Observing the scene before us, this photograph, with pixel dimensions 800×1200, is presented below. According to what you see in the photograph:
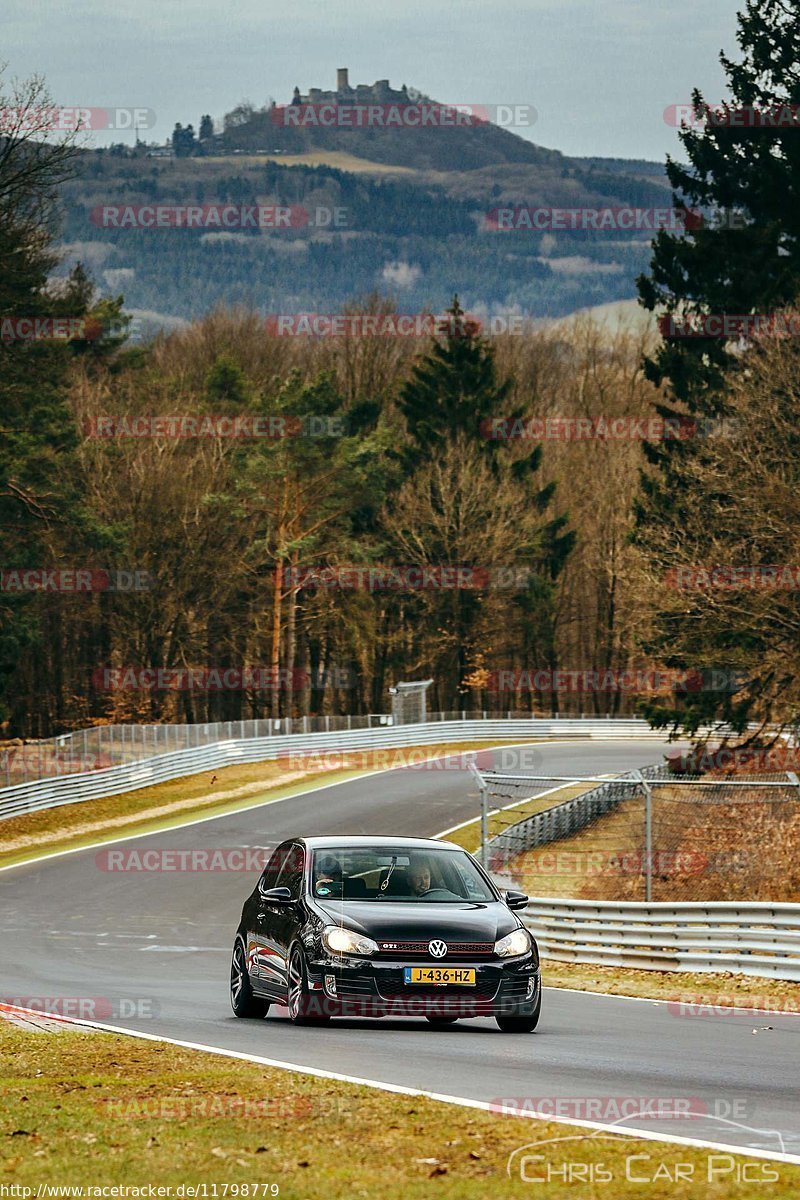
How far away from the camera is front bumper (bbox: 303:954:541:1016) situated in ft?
43.5

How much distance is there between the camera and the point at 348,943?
1331 centimetres

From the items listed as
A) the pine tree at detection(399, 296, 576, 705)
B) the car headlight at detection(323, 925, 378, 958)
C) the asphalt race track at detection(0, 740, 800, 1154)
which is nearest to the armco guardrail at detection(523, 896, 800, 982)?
the asphalt race track at detection(0, 740, 800, 1154)

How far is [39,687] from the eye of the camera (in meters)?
81.1

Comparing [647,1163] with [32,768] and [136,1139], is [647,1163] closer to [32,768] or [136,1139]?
[136,1139]

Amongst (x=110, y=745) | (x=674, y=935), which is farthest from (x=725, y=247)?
(x=674, y=935)

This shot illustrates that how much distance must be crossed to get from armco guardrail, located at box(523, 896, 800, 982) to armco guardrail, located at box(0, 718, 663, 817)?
85.6 feet

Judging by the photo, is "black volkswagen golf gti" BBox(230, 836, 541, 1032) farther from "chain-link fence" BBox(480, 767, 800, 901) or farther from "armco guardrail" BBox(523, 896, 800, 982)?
"chain-link fence" BBox(480, 767, 800, 901)

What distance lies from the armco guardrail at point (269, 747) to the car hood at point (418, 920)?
34.3 m

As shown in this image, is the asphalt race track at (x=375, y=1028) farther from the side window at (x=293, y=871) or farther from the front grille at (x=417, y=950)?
the side window at (x=293, y=871)

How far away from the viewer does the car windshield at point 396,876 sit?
1423cm

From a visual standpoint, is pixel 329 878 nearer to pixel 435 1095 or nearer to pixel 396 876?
pixel 396 876

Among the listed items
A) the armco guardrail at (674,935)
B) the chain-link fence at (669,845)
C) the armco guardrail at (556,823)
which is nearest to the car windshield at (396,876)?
the armco guardrail at (674,935)

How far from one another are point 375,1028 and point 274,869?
194 centimetres

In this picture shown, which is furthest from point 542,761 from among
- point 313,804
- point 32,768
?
point 32,768
